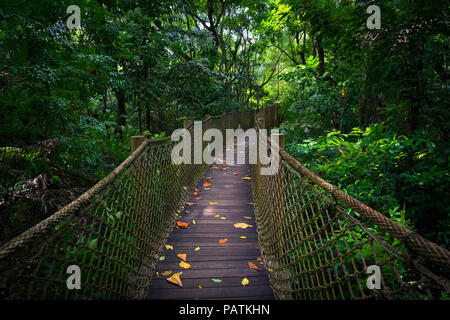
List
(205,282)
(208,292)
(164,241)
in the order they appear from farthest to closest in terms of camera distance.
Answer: (164,241) < (205,282) < (208,292)

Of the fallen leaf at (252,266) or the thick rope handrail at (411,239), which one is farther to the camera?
the fallen leaf at (252,266)

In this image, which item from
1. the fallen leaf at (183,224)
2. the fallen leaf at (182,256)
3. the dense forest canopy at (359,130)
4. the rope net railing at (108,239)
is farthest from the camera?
the fallen leaf at (183,224)

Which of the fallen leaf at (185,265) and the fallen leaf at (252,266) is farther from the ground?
the fallen leaf at (185,265)

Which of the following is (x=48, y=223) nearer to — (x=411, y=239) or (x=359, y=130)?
(x=411, y=239)

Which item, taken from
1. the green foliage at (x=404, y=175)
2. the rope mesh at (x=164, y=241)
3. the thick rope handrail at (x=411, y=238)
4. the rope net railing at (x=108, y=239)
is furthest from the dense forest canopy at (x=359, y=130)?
the thick rope handrail at (x=411, y=238)

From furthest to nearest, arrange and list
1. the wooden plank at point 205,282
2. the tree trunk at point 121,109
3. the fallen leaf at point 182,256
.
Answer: the tree trunk at point 121,109 < the fallen leaf at point 182,256 < the wooden plank at point 205,282

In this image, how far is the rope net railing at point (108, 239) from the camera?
995 millimetres

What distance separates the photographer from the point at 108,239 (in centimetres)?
177

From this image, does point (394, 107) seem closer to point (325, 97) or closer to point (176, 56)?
point (325, 97)

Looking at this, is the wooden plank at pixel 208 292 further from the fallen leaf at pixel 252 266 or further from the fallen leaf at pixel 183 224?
the fallen leaf at pixel 183 224

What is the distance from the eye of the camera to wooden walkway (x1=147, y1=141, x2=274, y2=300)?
204cm

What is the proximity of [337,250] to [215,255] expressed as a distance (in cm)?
147

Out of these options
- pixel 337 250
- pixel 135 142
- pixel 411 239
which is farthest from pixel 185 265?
pixel 411 239
